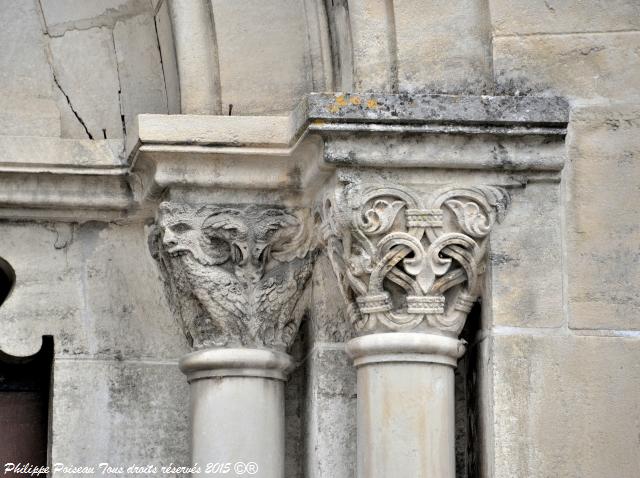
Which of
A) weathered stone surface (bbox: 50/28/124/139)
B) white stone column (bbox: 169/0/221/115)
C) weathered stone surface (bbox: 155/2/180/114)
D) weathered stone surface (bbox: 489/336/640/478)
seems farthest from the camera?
weathered stone surface (bbox: 50/28/124/139)

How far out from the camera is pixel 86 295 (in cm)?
389

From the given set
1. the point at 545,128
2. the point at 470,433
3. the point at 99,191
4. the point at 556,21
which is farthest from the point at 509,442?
the point at 99,191

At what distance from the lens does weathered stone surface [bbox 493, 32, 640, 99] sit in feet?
11.5

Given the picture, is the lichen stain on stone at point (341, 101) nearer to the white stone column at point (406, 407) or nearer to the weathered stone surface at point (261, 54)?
the weathered stone surface at point (261, 54)

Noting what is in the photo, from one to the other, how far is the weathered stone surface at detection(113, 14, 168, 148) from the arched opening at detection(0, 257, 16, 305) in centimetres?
47

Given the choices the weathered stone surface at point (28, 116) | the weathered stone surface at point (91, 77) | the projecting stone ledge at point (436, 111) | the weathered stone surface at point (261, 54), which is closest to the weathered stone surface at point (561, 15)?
the projecting stone ledge at point (436, 111)

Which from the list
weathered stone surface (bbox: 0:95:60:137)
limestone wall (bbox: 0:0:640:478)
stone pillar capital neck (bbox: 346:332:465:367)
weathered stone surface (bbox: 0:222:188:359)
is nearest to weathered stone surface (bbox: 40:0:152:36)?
limestone wall (bbox: 0:0:640:478)

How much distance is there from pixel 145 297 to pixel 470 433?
0.90 m

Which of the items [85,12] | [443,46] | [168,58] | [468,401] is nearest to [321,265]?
[468,401]

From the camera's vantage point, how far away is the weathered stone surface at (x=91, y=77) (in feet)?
13.1

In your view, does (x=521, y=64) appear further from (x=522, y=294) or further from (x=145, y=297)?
(x=145, y=297)

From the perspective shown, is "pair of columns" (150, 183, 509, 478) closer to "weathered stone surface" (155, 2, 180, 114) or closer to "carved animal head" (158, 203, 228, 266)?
"carved animal head" (158, 203, 228, 266)

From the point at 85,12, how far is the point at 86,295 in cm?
74

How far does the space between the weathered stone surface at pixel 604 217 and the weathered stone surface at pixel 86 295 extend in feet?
3.36
